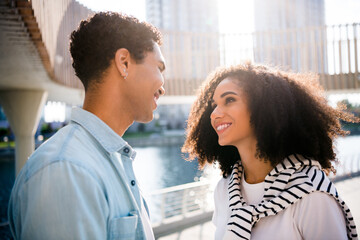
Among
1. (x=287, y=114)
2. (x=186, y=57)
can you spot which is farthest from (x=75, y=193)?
(x=186, y=57)

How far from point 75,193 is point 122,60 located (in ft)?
2.52

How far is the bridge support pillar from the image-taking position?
991 centimetres

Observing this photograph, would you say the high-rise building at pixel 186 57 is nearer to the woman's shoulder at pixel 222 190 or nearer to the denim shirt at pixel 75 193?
the woman's shoulder at pixel 222 190

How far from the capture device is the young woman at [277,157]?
1686mm

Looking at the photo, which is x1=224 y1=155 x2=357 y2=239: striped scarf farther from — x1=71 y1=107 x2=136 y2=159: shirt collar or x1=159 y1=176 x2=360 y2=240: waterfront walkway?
x1=159 y1=176 x2=360 y2=240: waterfront walkway

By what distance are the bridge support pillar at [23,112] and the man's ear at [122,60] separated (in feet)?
32.4

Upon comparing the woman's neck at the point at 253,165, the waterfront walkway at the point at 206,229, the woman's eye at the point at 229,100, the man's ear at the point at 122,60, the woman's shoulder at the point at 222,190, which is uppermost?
the man's ear at the point at 122,60

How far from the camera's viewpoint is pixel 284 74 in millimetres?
2227

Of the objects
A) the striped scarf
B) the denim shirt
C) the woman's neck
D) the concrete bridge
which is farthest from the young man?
the concrete bridge

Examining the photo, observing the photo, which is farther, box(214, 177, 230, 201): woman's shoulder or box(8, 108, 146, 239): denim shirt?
box(214, 177, 230, 201): woman's shoulder

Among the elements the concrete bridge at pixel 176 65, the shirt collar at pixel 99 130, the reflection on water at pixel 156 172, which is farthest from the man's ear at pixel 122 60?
the reflection on water at pixel 156 172

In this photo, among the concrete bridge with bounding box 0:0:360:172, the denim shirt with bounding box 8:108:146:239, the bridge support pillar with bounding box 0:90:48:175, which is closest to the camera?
the denim shirt with bounding box 8:108:146:239

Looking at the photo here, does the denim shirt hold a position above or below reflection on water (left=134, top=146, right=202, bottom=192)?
above

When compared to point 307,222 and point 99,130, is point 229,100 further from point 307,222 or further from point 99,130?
point 99,130
